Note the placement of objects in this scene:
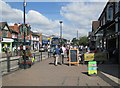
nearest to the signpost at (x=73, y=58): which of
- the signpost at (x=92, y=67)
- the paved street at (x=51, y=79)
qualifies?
the paved street at (x=51, y=79)

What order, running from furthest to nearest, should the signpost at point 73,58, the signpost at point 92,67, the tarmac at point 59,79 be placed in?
1. the signpost at point 73,58
2. the signpost at point 92,67
3. the tarmac at point 59,79

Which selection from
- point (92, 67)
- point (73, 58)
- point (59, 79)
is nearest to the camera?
point (59, 79)

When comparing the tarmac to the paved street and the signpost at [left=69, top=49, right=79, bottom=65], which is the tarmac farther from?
the signpost at [left=69, top=49, right=79, bottom=65]

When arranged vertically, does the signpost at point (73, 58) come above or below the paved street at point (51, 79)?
above

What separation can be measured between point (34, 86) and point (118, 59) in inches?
449

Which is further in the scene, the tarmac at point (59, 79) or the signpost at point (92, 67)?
the signpost at point (92, 67)

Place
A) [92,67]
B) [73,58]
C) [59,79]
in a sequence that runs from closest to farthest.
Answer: [59,79], [92,67], [73,58]

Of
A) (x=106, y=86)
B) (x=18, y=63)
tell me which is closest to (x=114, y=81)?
(x=106, y=86)

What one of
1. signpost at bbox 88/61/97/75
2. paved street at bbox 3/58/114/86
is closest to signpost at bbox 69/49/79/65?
paved street at bbox 3/58/114/86

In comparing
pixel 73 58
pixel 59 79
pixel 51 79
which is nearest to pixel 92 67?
pixel 59 79

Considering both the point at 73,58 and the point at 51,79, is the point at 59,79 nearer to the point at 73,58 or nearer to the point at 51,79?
the point at 51,79

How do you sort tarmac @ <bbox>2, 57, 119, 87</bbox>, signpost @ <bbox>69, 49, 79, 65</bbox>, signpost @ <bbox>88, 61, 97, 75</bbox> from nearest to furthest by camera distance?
tarmac @ <bbox>2, 57, 119, 87</bbox>
signpost @ <bbox>88, 61, 97, 75</bbox>
signpost @ <bbox>69, 49, 79, 65</bbox>

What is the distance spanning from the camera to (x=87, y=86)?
32.9 ft

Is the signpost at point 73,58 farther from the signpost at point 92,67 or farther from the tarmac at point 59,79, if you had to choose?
the signpost at point 92,67
